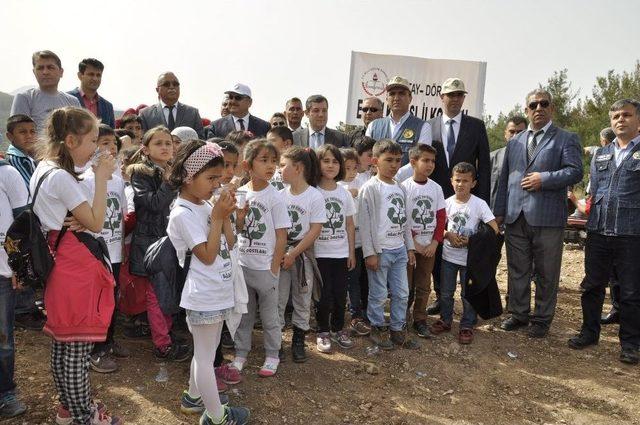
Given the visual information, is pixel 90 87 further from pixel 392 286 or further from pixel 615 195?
pixel 615 195

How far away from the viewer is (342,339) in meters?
4.68

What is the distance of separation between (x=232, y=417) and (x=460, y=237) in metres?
2.94

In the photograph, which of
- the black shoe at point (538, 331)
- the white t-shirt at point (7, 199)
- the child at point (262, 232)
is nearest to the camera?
the white t-shirt at point (7, 199)

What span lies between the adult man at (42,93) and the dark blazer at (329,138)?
2649 mm

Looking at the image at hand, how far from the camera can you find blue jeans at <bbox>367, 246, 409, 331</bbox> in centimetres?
469

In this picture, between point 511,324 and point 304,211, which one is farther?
point 511,324

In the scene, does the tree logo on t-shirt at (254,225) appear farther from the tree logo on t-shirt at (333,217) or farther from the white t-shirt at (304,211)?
the tree logo on t-shirt at (333,217)

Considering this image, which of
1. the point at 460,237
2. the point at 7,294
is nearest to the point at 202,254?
the point at 7,294

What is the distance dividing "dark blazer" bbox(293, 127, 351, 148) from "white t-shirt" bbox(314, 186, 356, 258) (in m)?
1.70

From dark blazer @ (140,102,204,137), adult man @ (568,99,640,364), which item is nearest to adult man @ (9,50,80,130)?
dark blazer @ (140,102,204,137)

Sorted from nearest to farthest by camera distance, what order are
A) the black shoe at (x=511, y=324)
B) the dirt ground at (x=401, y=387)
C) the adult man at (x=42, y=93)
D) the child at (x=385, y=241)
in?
the dirt ground at (x=401, y=387)
the child at (x=385, y=241)
the adult man at (x=42, y=93)
the black shoe at (x=511, y=324)

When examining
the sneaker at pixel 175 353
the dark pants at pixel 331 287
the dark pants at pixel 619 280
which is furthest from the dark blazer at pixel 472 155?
the sneaker at pixel 175 353

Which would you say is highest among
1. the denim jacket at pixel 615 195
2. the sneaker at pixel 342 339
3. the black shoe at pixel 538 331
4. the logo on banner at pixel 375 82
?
the logo on banner at pixel 375 82

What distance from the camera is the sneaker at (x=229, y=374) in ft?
12.4
